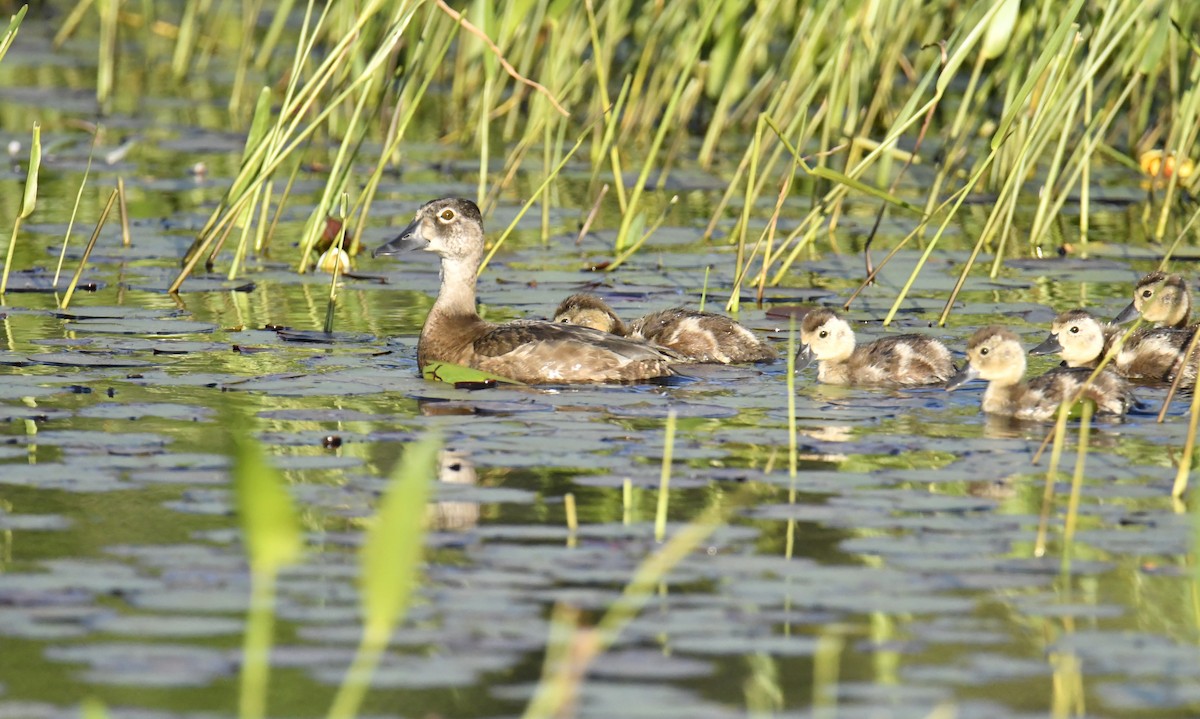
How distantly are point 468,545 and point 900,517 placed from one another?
49.1 inches

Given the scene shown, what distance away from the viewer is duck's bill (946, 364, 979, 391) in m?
7.54

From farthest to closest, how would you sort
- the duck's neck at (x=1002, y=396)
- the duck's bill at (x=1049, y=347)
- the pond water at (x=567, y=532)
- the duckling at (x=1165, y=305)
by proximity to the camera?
the duckling at (x=1165, y=305) → the duck's bill at (x=1049, y=347) → the duck's neck at (x=1002, y=396) → the pond water at (x=567, y=532)

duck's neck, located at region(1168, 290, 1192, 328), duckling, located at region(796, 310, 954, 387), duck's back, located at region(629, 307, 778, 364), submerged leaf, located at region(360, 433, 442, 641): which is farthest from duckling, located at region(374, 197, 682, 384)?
submerged leaf, located at region(360, 433, 442, 641)

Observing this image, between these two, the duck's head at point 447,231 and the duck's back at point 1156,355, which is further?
the duck's head at point 447,231

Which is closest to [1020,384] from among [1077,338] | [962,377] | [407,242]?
[962,377]

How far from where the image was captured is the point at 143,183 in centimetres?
1284

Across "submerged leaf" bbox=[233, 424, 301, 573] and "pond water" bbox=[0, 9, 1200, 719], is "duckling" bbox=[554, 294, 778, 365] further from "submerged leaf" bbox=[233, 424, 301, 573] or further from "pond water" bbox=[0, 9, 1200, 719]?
"submerged leaf" bbox=[233, 424, 301, 573]

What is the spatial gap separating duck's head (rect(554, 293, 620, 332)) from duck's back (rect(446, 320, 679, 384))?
60cm

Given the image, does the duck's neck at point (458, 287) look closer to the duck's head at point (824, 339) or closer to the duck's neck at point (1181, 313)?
the duck's head at point (824, 339)

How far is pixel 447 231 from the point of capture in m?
8.75

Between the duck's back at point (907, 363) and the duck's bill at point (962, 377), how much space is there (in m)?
0.11

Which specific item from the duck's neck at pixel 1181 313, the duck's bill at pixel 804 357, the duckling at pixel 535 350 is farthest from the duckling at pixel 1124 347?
the duckling at pixel 535 350

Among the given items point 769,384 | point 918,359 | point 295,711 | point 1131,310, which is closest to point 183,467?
point 295,711

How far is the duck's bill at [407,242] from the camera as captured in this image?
8.77m
